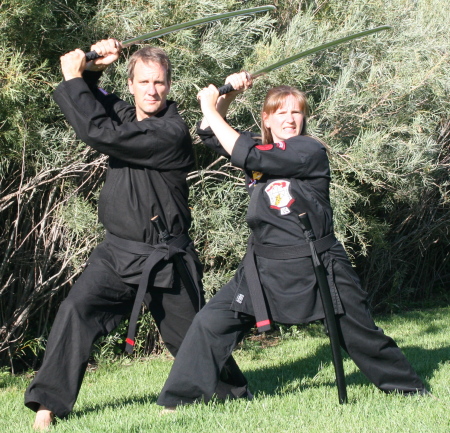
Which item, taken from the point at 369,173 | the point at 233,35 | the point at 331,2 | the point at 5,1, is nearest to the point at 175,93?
the point at 233,35

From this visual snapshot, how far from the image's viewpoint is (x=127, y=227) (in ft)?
12.0

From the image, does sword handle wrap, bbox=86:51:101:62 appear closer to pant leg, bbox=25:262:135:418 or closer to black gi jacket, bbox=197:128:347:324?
black gi jacket, bbox=197:128:347:324

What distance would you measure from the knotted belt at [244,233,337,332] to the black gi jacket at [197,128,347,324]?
0.09ft

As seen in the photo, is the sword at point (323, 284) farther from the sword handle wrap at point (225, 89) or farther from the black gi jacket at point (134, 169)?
the sword handle wrap at point (225, 89)

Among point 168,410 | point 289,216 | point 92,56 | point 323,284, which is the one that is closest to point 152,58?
point 92,56

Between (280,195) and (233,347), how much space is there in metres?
0.88

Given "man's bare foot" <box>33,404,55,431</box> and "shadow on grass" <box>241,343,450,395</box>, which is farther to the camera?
"shadow on grass" <box>241,343,450,395</box>

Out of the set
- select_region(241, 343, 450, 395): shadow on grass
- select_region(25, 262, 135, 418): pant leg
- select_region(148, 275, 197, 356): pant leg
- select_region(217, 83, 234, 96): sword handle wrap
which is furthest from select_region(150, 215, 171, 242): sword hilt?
select_region(241, 343, 450, 395): shadow on grass

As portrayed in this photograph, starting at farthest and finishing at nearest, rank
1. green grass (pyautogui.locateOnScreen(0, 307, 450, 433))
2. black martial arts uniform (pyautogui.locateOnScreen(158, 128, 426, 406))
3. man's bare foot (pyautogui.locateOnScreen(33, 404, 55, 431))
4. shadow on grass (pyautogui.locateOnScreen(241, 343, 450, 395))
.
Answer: shadow on grass (pyautogui.locateOnScreen(241, 343, 450, 395)) → black martial arts uniform (pyautogui.locateOnScreen(158, 128, 426, 406)) → man's bare foot (pyautogui.locateOnScreen(33, 404, 55, 431)) → green grass (pyautogui.locateOnScreen(0, 307, 450, 433))

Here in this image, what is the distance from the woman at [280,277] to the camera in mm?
3529

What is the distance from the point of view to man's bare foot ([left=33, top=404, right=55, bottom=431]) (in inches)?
135

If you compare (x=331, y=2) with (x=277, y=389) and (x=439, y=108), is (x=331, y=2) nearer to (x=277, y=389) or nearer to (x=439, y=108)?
(x=439, y=108)

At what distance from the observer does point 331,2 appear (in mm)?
7059

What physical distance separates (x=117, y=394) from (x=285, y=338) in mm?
Result: 2910
